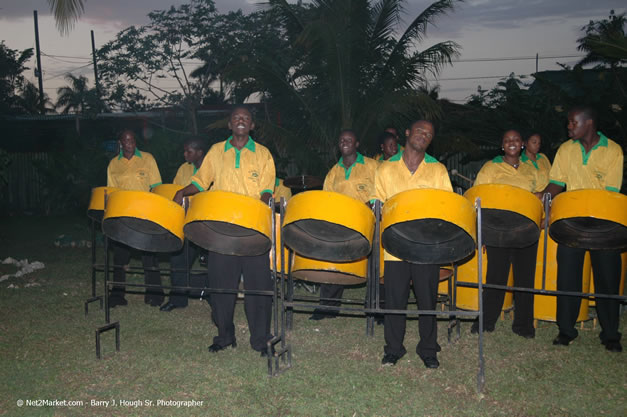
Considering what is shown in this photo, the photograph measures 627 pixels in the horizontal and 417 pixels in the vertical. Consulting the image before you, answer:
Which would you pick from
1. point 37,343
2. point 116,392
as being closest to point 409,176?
point 116,392

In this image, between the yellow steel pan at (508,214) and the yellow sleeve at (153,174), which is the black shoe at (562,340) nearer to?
the yellow steel pan at (508,214)

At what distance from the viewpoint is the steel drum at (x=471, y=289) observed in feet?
10.8

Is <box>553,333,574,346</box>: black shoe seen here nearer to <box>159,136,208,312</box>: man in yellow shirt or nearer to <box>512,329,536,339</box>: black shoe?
<box>512,329,536,339</box>: black shoe

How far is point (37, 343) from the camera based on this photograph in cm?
298

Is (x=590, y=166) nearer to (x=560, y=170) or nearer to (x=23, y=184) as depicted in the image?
(x=560, y=170)

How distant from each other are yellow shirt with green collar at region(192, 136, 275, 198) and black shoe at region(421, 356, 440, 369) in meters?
1.08

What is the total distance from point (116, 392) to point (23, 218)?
27.9ft

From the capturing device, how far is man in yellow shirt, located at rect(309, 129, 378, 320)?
3557mm

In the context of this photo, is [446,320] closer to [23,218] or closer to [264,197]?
[264,197]

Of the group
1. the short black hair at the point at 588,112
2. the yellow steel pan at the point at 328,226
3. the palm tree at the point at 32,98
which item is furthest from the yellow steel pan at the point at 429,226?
the palm tree at the point at 32,98

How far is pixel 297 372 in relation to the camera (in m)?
2.59

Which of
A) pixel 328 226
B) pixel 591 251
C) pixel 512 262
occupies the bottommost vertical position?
pixel 512 262

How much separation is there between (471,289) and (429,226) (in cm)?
123

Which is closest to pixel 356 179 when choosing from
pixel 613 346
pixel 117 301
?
pixel 613 346
